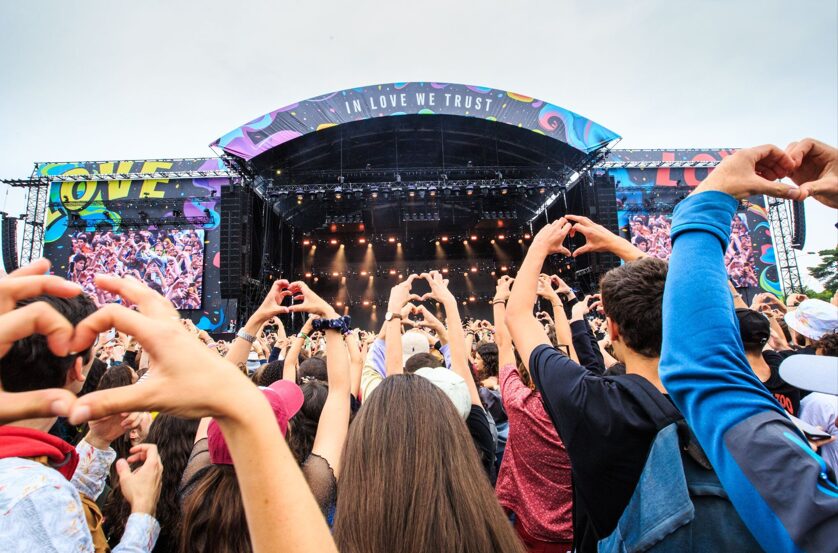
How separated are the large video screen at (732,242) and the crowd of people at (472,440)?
1858cm

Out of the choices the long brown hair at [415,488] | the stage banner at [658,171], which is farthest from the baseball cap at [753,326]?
the stage banner at [658,171]

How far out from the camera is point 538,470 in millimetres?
2033

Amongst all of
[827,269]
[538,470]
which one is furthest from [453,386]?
[827,269]

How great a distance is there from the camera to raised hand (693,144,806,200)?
89 cm

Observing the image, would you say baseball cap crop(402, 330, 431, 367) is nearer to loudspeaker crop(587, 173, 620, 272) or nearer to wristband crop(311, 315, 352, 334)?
wristband crop(311, 315, 352, 334)

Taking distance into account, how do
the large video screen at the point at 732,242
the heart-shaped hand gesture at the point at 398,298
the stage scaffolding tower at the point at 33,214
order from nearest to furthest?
the heart-shaped hand gesture at the point at 398,298 → the stage scaffolding tower at the point at 33,214 → the large video screen at the point at 732,242

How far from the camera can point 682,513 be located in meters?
1.07

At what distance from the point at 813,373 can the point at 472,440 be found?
0.85 metres

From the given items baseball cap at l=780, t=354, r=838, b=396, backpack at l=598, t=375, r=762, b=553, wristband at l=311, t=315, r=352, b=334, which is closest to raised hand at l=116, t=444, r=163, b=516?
wristband at l=311, t=315, r=352, b=334

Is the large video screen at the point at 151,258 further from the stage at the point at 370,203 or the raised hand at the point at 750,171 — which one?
the raised hand at the point at 750,171

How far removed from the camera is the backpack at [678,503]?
3.51 ft

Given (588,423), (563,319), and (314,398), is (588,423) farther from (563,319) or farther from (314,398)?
(314,398)

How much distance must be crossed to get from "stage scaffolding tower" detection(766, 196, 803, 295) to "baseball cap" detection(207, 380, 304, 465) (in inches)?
915

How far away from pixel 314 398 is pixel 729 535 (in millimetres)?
2080
